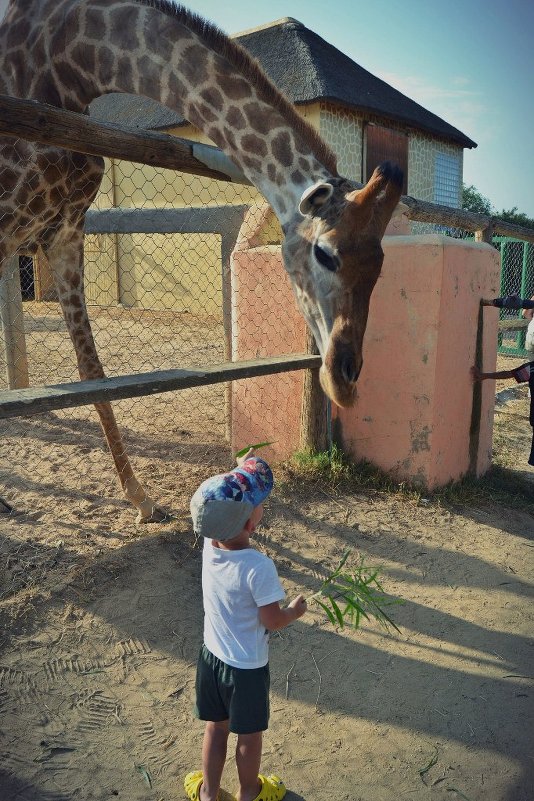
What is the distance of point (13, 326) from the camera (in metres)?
5.30

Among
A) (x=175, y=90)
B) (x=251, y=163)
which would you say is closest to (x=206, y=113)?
(x=175, y=90)

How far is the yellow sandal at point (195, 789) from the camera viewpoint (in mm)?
1827

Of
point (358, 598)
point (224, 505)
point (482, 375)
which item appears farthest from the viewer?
point (482, 375)

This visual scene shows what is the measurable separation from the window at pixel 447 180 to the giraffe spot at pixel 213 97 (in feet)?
40.9

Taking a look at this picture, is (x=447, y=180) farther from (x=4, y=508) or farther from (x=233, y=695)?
(x=233, y=695)

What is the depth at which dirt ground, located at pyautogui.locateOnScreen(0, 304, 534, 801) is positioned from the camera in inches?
77.2

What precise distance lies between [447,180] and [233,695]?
1508cm

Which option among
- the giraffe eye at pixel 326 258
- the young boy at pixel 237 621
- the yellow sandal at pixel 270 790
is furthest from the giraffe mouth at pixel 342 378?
the yellow sandal at pixel 270 790

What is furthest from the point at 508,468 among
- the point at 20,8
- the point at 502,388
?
the point at 20,8

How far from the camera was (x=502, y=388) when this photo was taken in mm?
7895

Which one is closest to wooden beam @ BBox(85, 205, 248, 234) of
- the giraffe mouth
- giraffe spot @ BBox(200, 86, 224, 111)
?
giraffe spot @ BBox(200, 86, 224, 111)

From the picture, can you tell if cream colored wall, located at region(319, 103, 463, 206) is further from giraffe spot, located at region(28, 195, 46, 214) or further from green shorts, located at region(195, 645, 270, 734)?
green shorts, located at region(195, 645, 270, 734)

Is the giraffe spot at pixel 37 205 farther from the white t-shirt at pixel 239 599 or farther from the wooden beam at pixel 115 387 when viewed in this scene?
the white t-shirt at pixel 239 599

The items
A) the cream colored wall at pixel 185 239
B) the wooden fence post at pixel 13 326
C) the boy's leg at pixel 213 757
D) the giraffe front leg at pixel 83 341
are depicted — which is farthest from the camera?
the cream colored wall at pixel 185 239
